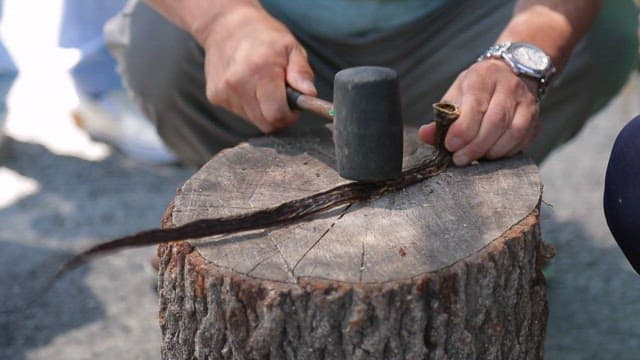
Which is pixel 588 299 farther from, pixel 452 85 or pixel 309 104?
pixel 309 104

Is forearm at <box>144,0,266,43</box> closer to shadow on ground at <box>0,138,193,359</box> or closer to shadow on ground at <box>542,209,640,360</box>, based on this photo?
shadow on ground at <box>0,138,193,359</box>

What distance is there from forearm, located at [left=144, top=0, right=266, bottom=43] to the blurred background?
683 millimetres

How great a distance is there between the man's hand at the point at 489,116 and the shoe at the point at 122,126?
152cm

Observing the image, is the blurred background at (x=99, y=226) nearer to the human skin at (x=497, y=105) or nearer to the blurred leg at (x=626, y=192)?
the blurred leg at (x=626, y=192)

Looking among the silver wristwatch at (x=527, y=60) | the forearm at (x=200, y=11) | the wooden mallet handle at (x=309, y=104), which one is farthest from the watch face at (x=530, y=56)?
the forearm at (x=200, y=11)

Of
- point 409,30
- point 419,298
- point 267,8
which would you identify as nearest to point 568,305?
point 409,30

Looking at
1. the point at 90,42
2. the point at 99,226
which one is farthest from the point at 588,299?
the point at 90,42

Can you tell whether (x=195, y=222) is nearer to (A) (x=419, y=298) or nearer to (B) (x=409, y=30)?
(A) (x=419, y=298)

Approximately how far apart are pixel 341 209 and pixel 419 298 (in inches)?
8.5

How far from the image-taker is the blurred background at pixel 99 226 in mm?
2127

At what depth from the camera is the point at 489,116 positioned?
148 cm

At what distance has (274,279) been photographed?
121cm

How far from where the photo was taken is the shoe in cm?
296

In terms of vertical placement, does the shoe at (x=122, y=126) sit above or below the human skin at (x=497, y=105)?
below
